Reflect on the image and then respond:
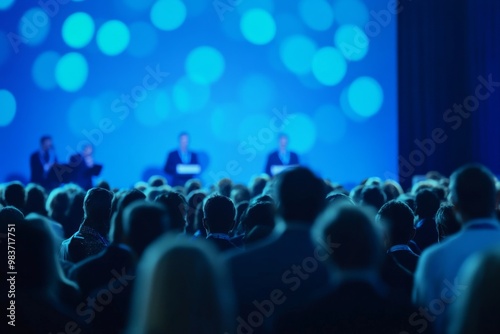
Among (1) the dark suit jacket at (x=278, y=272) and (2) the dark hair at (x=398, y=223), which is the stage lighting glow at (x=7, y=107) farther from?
(1) the dark suit jacket at (x=278, y=272)

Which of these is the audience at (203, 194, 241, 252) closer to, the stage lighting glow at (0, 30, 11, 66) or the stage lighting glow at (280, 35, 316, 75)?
the stage lighting glow at (280, 35, 316, 75)

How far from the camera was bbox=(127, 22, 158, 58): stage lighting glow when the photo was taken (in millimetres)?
11133

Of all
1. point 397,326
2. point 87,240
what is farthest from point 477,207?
point 87,240

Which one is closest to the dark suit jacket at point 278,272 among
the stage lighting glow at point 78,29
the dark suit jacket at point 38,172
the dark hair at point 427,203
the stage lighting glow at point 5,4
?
the dark hair at point 427,203

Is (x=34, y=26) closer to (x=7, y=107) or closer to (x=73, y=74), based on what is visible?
(x=73, y=74)

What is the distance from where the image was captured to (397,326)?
6.74ft

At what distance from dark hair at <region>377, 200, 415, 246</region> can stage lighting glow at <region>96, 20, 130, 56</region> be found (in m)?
8.57

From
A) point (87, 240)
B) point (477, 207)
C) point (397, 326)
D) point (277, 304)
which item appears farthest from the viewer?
point (87, 240)

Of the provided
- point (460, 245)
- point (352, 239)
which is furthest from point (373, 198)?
point (352, 239)

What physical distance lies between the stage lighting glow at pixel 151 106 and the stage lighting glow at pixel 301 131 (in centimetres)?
196

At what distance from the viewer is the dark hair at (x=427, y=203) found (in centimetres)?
429

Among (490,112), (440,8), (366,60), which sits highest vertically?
(440,8)

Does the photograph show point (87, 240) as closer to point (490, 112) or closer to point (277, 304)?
point (277, 304)

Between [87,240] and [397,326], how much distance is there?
185 centimetres
